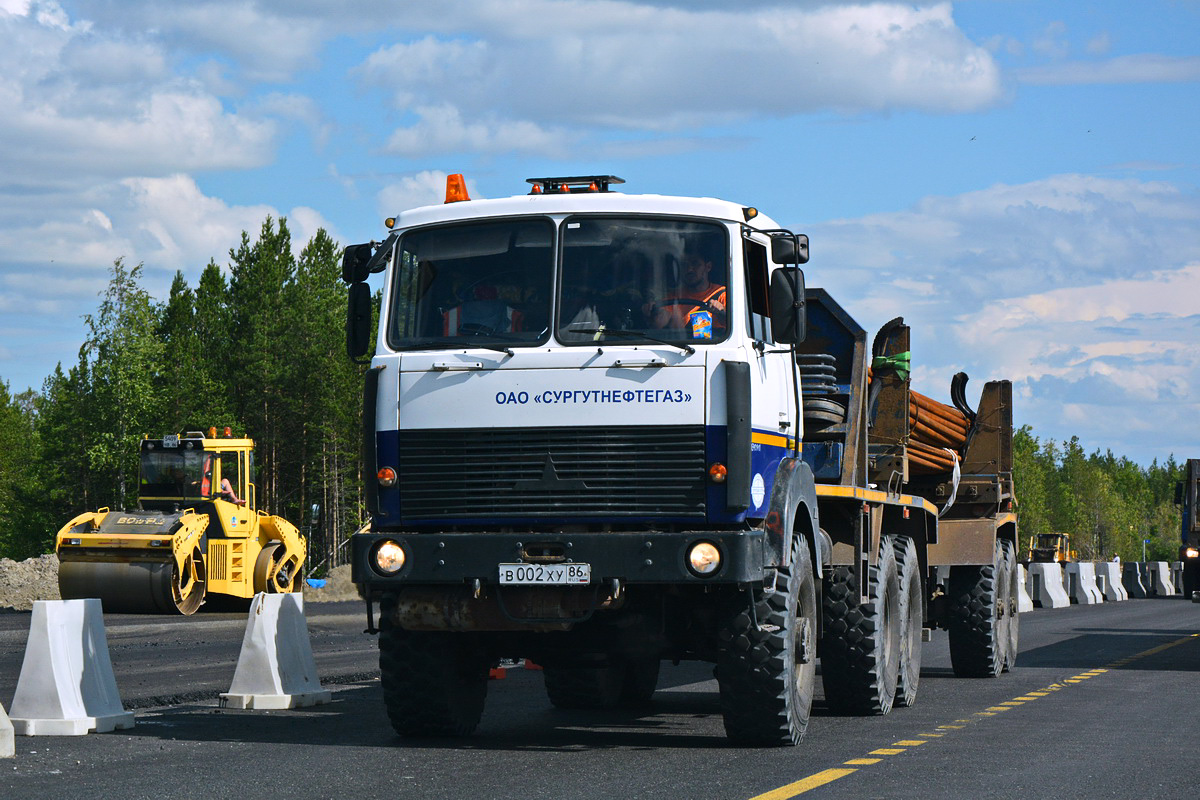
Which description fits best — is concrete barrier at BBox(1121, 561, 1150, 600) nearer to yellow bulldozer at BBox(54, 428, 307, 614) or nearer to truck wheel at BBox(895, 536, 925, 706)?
yellow bulldozer at BBox(54, 428, 307, 614)

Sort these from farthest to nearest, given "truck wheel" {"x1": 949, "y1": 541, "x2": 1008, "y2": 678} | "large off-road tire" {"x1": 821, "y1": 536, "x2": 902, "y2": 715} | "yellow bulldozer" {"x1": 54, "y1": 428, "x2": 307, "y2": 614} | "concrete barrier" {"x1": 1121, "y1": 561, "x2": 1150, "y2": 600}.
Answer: "concrete barrier" {"x1": 1121, "y1": 561, "x2": 1150, "y2": 600} → "yellow bulldozer" {"x1": 54, "y1": 428, "x2": 307, "y2": 614} → "truck wheel" {"x1": 949, "y1": 541, "x2": 1008, "y2": 678} → "large off-road tire" {"x1": 821, "y1": 536, "x2": 902, "y2": 715}

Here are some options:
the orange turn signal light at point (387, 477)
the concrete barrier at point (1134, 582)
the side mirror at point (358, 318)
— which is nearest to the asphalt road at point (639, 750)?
the orange turn signal light at point (387, 477)

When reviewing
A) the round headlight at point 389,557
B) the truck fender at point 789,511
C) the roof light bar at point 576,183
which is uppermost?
the roof light bar at point 576,183

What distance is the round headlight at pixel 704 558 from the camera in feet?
30.2

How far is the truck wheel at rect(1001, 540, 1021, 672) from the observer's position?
677 inches

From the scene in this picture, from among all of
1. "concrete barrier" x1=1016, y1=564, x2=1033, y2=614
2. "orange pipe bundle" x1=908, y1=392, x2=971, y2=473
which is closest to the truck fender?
"orange pipe bundle" x1=908, y1=392, x2=971, y2=473

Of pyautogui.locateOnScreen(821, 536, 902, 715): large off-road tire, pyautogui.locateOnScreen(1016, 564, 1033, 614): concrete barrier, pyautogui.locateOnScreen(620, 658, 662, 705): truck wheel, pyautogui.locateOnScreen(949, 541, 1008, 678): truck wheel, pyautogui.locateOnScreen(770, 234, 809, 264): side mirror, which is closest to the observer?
pyautogui.locateOnScreen(770, 234, 809, 264): side mirror

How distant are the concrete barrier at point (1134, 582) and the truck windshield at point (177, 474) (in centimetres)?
2936

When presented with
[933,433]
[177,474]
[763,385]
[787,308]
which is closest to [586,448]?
[763,385]

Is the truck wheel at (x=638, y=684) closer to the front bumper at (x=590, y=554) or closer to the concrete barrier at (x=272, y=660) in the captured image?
the concrete barrier at (x=272, y=660)

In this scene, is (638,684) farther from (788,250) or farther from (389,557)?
(788,250)

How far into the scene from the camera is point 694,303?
31.4 ft

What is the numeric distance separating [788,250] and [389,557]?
299cm

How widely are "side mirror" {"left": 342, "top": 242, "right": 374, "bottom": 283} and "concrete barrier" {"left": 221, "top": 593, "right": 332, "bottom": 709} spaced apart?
10.1 feet
